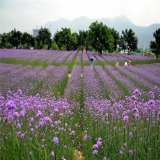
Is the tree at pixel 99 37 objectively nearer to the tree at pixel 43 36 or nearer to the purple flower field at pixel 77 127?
the purple flower field at pixel 77 127

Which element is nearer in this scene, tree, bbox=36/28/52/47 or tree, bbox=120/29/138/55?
tree, bbox=120/29/138/55

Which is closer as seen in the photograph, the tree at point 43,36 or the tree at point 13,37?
the tree at point 13,37

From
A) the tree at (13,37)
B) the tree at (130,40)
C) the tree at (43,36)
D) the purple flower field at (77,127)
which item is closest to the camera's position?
the purple flower field at (77,127)

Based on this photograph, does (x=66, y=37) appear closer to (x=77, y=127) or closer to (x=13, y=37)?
(x=13, y=37)

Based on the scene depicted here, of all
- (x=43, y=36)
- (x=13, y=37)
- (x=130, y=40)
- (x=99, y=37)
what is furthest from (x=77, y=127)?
(x=43, y=36)

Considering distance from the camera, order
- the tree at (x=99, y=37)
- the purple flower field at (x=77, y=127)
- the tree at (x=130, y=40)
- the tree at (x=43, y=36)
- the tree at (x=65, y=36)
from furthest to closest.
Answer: the tree at (x=43, y=36) → the tree at (x=65, y=36) → the tree at (x=130, y=40) → the tree at (x=99, y=37) → the purple flower field at (x=77, y=127)

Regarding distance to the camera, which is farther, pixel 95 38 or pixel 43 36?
pixel 43 36

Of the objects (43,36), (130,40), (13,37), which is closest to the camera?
(130,40)

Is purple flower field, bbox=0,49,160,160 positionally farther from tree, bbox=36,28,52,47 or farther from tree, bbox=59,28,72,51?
tree, bbox=36,28,52,47

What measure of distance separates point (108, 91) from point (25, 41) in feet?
187

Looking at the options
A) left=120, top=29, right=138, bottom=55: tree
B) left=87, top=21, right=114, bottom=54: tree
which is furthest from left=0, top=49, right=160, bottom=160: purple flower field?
left=120, top=29, right=138, bottom=55: tree

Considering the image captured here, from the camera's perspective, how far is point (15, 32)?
178ft

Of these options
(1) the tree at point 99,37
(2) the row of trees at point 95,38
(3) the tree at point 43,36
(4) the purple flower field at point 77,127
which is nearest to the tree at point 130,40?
(2) the row of trees at point 95,38

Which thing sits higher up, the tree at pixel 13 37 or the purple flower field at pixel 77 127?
the tree at pixel 13 37
